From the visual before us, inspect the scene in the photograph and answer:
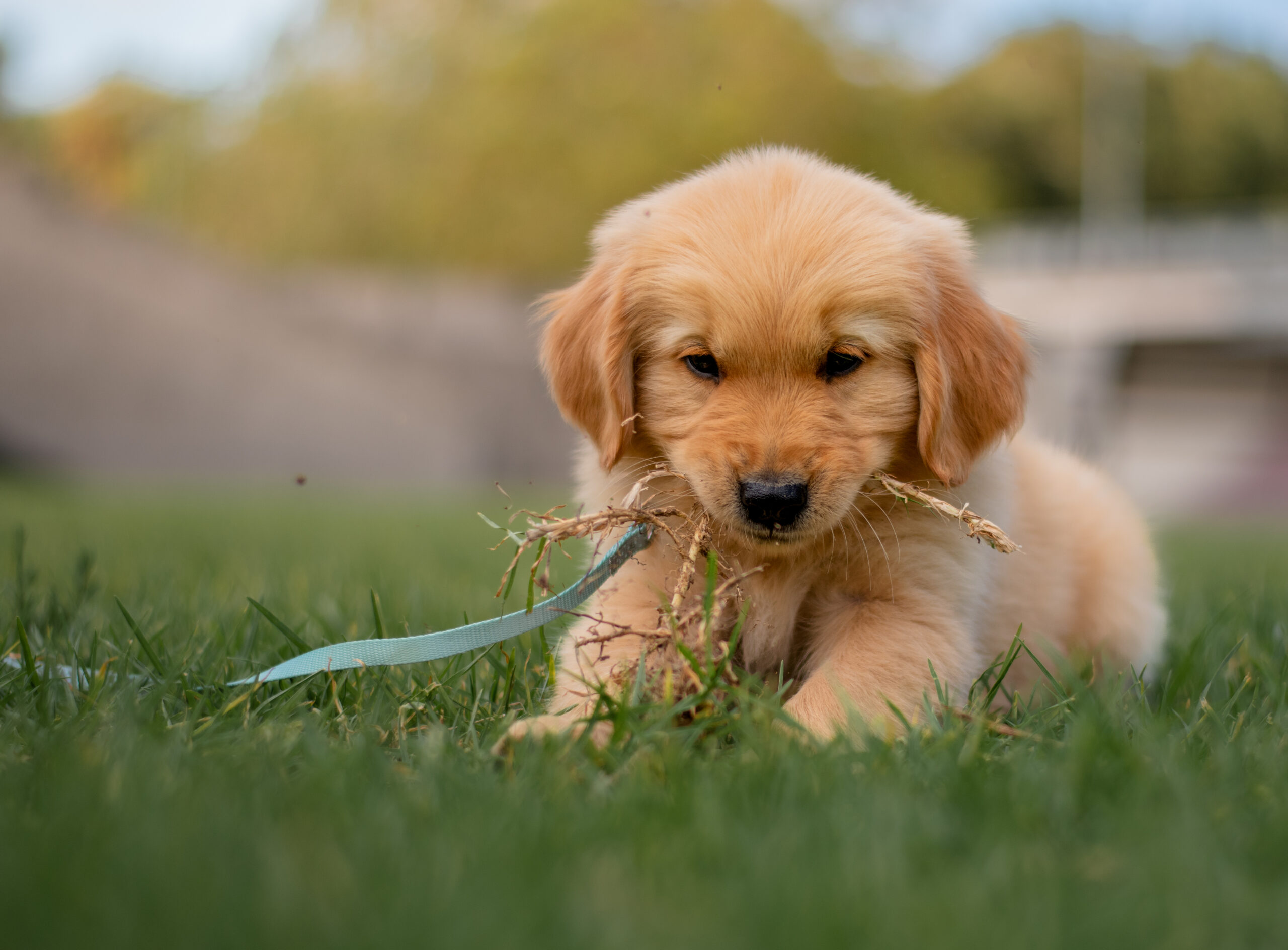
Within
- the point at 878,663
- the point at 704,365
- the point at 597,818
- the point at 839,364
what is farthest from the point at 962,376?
the point at 597,818

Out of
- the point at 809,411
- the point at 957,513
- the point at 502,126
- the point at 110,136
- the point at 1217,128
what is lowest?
the point at 957,513

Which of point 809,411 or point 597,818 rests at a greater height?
point 809,411

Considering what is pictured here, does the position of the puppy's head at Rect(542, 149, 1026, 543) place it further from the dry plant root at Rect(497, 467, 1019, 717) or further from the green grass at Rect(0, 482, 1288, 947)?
the green grass at Rect(0, 482, 1288, 947)

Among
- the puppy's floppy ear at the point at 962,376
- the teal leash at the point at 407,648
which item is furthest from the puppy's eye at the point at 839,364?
the teal leash at the point at 407,648

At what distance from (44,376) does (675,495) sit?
60.6 feet

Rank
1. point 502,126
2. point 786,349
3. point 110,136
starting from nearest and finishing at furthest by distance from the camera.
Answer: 1. point 786,349
2. point 502,126
3. point 110,136

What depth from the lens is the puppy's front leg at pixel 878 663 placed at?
6.55 ft

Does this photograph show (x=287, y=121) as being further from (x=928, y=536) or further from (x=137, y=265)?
(x=928, y=536)

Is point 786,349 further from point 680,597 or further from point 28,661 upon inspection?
point 28,661

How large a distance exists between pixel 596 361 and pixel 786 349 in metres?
0.48

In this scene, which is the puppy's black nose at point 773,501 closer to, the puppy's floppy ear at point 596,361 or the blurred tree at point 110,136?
the puppy's floppy ear at point 596,361

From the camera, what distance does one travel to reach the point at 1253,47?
35.9 m

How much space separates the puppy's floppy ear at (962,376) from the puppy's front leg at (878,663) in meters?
0.33

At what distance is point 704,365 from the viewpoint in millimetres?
2428
